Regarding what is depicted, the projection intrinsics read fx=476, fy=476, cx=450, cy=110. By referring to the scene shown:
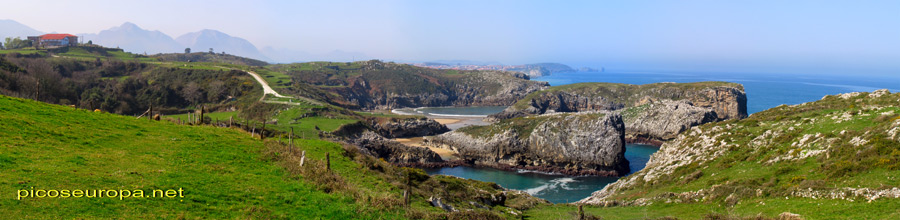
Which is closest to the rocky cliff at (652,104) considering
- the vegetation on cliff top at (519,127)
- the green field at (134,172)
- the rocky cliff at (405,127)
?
the vegetation on cliff top at (519,127)

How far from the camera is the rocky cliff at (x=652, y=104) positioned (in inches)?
3000

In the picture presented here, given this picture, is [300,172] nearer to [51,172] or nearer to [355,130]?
[51,172]

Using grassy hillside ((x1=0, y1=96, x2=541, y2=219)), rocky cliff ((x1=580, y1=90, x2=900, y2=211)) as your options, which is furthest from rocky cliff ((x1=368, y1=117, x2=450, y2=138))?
grassy hillside ((x1=0, y1=96, x2=541, y2=219))

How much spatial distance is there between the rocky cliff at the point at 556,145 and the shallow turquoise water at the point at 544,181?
211cm

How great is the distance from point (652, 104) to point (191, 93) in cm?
7986

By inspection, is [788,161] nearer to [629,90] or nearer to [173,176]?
[173,176]

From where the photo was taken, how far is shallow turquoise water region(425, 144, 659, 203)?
4681 centimetres

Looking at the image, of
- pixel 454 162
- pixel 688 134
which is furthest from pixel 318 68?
pixel 688 134

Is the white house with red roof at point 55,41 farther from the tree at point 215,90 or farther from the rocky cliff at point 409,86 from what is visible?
the tree at point 215,90

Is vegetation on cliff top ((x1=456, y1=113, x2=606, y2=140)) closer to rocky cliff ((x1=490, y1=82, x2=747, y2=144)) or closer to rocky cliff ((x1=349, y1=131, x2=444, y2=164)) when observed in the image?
rocky cliff ((x1=349, y1=131, x2=444, y2=164))

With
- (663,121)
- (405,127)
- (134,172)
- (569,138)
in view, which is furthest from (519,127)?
(134,172)

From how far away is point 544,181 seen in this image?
5238 centimetres

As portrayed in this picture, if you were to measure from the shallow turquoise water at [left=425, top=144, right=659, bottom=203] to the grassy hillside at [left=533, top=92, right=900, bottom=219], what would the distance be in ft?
44.2

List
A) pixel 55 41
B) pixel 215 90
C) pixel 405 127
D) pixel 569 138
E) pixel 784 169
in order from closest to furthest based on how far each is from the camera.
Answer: pixel 784 169
pixel 569 138
pixel 405 127
pixel 215 90
pixel 55 41
